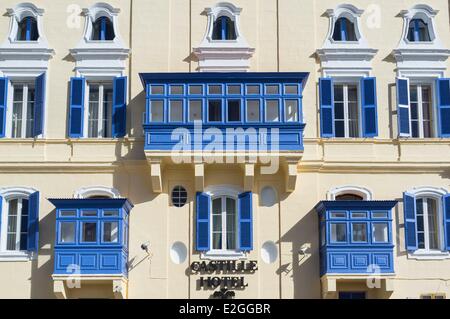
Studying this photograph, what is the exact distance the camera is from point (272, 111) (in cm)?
3269

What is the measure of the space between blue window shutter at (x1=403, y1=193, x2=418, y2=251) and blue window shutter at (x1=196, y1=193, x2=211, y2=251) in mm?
7009

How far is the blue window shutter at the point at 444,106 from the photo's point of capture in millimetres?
33406

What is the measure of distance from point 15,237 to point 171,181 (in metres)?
5.91

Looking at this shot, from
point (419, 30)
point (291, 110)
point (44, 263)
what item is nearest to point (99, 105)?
point (44, 263)

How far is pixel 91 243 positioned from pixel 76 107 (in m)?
5.19

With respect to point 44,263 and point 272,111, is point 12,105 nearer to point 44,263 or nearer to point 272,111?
point 44,263

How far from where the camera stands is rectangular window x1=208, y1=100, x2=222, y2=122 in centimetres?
3278

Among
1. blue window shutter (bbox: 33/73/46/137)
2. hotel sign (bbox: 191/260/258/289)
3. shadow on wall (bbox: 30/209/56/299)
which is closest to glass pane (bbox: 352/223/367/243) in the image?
hotel sign (bbox: 191/260/258/289)

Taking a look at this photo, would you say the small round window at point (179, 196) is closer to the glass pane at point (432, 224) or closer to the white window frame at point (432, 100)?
the white window frame at point (432, 100)

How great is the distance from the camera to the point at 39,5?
1357 inches

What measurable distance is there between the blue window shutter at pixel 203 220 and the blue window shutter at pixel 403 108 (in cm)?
753
